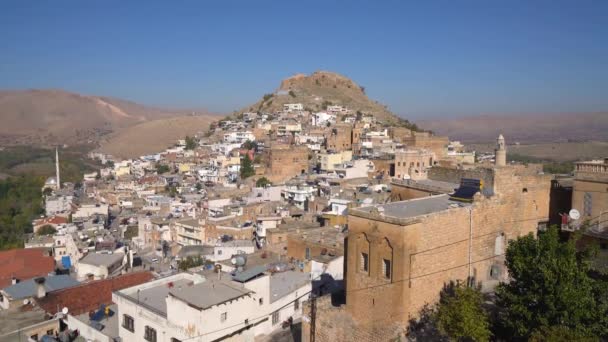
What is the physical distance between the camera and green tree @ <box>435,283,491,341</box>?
26.6ft

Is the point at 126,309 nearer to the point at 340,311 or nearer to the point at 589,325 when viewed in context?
the point at 340,311

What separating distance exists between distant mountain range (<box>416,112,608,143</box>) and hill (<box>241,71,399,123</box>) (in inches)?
423

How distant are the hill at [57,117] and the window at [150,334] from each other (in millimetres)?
118663

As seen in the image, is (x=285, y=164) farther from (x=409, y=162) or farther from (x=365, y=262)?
(x=365, y=262)

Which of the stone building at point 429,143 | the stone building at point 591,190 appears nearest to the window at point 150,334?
the stone building at point 591,190

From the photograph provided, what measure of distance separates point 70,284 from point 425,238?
41.9 feet

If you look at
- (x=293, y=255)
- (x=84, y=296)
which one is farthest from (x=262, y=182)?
(x=84, y=296)

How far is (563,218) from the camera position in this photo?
1166cm

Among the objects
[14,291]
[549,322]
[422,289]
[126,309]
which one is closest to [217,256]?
[14,291]

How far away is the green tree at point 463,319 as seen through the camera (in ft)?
26.6

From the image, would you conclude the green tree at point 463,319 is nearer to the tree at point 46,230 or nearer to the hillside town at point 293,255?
the hillside town at point 293,255

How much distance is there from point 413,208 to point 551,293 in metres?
3.01

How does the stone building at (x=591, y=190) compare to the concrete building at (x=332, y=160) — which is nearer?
the stone building at (x=591, y=190)

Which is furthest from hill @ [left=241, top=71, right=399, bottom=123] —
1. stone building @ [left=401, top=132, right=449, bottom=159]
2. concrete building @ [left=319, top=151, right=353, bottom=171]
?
concrete building @ [left=319, top=151, right=353, bottom=171]
